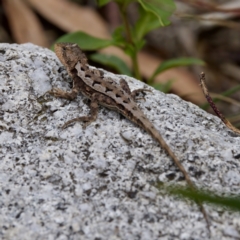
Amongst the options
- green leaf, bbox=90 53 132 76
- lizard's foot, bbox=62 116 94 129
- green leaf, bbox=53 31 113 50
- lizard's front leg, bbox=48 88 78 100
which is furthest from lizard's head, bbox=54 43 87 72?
lizard's foot, bbox=62 116 94 129

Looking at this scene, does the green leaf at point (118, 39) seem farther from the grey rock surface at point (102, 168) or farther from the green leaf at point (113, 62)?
the grey rock surface at point (102, 168)

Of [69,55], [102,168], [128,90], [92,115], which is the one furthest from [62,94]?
[102,168]

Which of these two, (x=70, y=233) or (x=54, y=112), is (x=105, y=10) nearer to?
(x=54, y=112)

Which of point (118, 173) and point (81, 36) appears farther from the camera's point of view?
point (81, 36)

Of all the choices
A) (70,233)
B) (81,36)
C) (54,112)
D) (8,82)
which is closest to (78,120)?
(54,112)

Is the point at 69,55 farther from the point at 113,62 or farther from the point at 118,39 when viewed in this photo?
the point at 113,62

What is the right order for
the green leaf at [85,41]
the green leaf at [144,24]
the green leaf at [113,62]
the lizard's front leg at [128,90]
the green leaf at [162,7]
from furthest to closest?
1. the green leaf at [113,62]
2. the green leaf at [144,24]
3. the green leaf at [85,41]
4. the green leaf at [162,7]
5. the lizard's front leg at [128,90]

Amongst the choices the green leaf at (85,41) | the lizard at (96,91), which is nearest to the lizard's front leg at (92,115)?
the lizard at (96,91)
